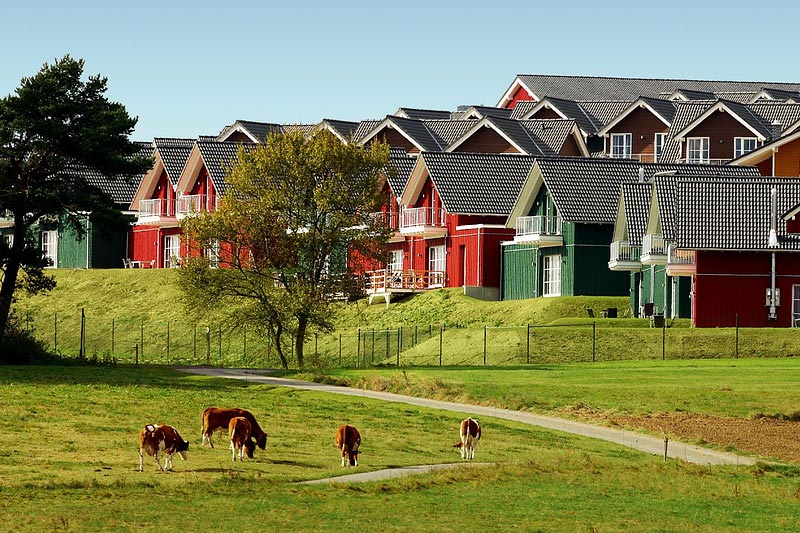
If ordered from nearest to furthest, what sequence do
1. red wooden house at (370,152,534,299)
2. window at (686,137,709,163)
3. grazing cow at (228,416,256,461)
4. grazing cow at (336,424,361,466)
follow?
grazing cow at (336,424,361,466) → grazing cow at (228,416,256,461) → red wooden house at (370,152,534,299) → window at (686,137,709,163)

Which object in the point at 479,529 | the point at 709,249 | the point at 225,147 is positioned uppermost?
the point at 225,147

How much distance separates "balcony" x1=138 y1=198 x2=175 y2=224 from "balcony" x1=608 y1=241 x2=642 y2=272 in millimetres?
32889

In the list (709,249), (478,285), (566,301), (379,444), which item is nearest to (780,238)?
(709,249)

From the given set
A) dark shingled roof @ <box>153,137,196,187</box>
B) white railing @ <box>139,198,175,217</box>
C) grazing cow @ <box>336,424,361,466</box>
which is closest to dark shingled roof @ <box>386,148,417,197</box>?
dark shingled roof @ <box>153,137,196,187</box>

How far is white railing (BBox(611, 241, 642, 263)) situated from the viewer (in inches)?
2857

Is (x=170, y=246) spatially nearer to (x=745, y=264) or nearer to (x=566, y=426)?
(x=745, y=264)

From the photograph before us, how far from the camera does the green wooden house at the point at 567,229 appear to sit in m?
77.1

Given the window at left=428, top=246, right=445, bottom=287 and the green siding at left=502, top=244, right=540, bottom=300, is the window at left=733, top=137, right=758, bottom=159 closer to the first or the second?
the window at left=428, top=246, right=445, bottom=287

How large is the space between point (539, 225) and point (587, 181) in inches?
155

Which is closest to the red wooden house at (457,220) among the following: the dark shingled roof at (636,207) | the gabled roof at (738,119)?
the dark shingled roof at (636,207)

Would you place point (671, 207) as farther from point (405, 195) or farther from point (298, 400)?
point (298, 400)

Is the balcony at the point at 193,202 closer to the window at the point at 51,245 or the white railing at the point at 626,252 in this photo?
the window at the point at 51,245

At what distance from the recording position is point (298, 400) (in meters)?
43.2

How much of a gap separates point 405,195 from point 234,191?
2567 cm
